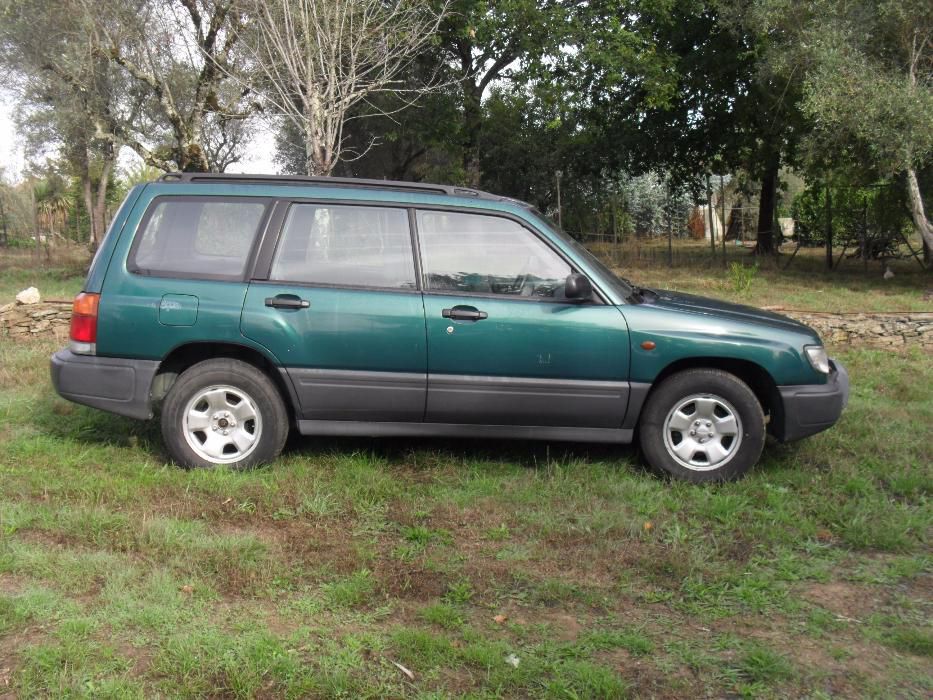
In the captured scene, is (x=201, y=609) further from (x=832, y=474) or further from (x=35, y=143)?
(x=35, y=143)

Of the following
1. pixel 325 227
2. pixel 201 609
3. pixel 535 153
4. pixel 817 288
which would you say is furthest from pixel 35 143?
pixel 201 609

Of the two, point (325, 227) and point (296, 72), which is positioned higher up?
point (296, 72)

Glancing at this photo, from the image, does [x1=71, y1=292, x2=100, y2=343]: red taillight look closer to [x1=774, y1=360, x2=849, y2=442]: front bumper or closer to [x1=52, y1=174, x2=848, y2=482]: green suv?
[x1=52, y1=174, x2=848, y2=482]: green suv

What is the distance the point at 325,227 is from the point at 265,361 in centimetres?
90

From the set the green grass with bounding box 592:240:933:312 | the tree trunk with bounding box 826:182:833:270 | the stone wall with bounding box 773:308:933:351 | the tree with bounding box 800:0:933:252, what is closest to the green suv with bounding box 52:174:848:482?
the stone wall with bounding box 773:308:933:351

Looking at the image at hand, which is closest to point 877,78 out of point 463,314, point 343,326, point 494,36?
point 494,36

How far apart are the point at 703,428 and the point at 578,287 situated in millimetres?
1158

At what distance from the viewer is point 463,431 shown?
213 inches

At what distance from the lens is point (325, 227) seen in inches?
215

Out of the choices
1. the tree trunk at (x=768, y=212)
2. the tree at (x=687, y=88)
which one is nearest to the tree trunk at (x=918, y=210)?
the tree at (x=687, y=88)

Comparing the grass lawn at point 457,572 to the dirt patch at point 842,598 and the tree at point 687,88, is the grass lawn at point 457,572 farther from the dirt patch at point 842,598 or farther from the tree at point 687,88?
the tree at point 687,88

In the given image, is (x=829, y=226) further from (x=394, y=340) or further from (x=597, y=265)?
(x=394, y=340)

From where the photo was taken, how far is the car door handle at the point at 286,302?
5270 mm

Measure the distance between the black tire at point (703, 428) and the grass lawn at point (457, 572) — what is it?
158 millimetres
